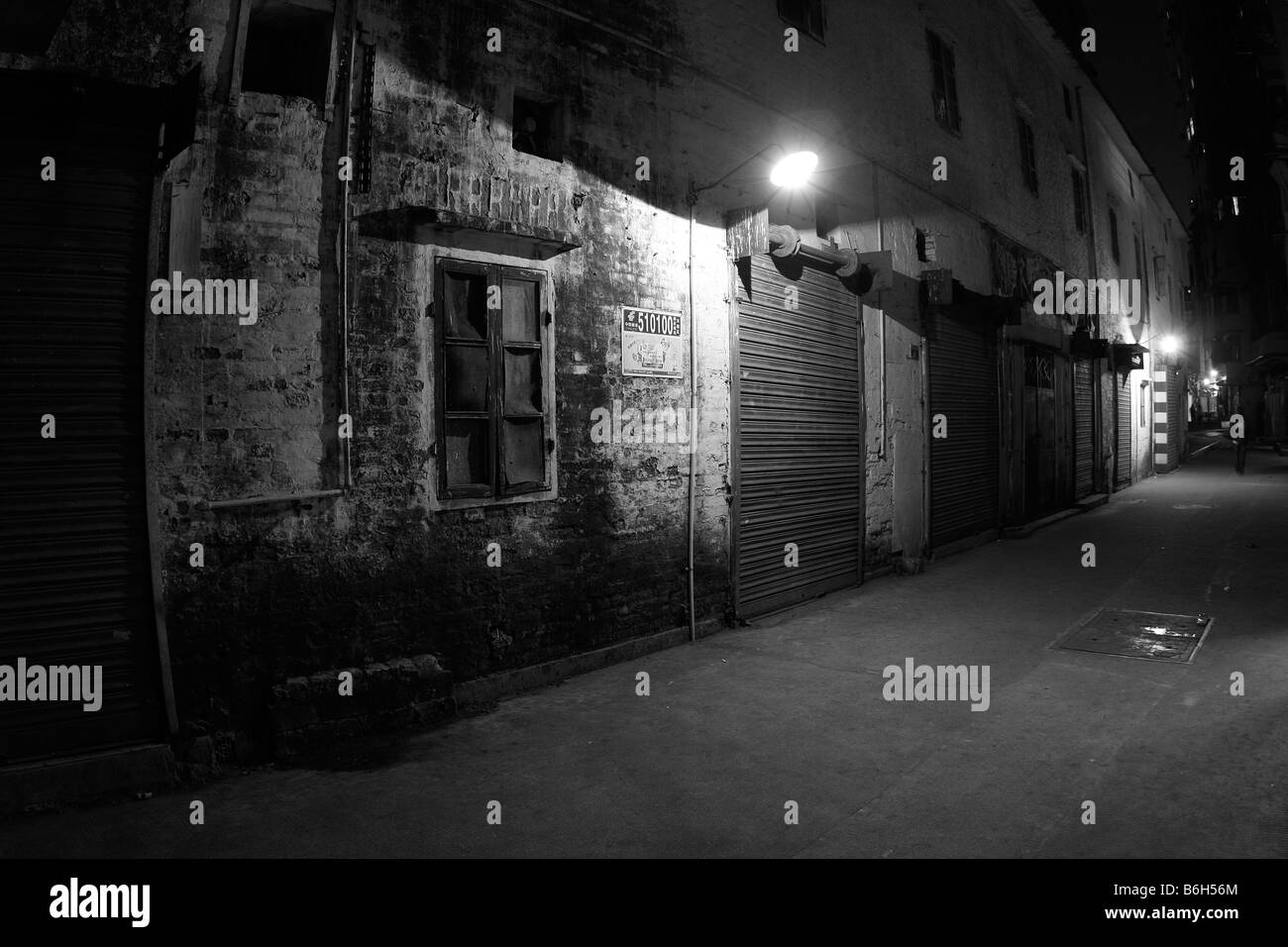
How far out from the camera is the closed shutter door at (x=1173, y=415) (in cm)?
2897

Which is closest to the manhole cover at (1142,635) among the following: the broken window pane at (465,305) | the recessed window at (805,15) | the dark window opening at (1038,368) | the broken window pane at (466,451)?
the broken window pane at (466,451)

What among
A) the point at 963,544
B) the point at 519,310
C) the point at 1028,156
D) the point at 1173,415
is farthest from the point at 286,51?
the point at 1173,415

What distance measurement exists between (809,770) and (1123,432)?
901 inches

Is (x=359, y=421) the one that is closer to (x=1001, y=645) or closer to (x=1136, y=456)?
(x=1001, y=645)

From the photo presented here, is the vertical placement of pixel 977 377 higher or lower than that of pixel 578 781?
higher

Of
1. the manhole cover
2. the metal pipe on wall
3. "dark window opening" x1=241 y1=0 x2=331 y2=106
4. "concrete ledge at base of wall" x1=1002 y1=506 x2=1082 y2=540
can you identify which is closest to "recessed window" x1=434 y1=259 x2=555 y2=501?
"dark window opening" x1=241 y1=0 x2=331 y2=106

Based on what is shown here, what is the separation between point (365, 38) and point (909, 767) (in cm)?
580

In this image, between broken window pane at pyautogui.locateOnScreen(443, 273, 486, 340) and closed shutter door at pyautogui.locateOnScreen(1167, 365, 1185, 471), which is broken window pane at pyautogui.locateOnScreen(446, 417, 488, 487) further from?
closed shutter door at pyautogui.locateOnScreen(1167, 365, 1185, 471)

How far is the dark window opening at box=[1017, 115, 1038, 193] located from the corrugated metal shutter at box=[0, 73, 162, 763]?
53.8 ft

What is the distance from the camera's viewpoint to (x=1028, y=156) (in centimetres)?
1681

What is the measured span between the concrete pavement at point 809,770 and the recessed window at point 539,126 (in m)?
4.39

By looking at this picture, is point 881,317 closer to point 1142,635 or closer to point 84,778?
point 1142,635
